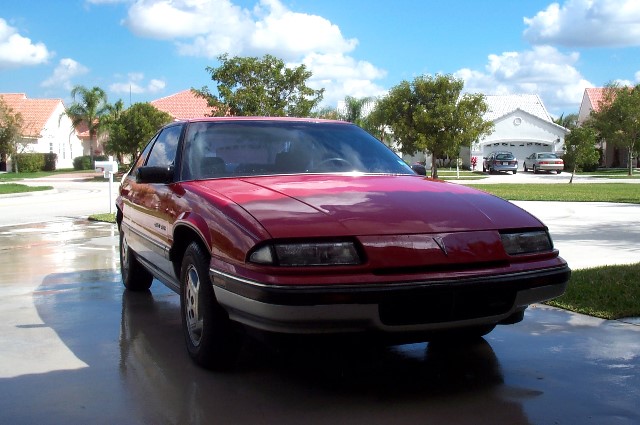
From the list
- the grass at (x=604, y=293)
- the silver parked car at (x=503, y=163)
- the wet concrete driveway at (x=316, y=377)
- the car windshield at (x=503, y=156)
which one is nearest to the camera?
the wet concrete driveway at (x=316, y=377)

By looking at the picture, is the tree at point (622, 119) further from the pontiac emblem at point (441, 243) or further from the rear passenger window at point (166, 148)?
the pontiac emblem at point (441, 243)

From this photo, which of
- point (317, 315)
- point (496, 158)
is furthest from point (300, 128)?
point (496, 158)

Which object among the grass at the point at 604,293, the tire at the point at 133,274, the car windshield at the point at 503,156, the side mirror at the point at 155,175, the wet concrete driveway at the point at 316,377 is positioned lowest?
the wet concrete driveway at the point at 316,377

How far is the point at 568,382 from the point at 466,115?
28.5m

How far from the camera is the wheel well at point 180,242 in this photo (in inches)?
175

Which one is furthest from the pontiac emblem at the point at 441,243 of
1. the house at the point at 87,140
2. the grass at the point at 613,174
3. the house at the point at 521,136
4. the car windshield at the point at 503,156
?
the house at the point at 87,140

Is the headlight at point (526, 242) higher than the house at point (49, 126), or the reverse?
the house at point (49, 126)

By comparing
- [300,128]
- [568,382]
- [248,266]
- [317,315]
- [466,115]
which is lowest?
[568,382]

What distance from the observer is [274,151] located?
505cm

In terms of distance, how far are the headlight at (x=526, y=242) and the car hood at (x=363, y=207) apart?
2.1 inches

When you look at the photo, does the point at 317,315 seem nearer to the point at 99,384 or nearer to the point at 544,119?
the point at 99,384

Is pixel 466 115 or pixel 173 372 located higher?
pixel 466 115

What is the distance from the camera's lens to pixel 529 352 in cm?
461

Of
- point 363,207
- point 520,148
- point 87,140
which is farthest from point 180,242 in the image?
point 87,140
